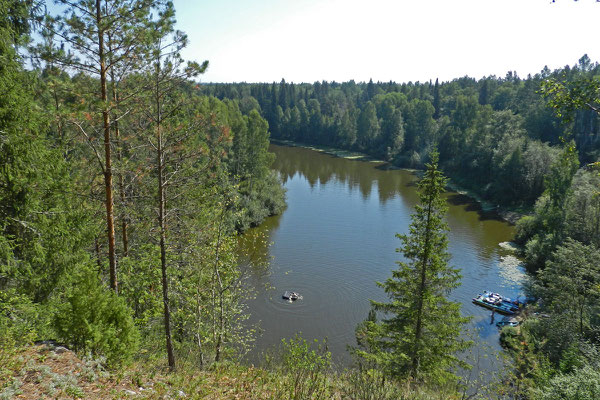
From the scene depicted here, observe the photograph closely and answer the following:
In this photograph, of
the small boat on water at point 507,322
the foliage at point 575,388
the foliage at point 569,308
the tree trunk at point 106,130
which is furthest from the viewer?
the small boat on water at point 507,322

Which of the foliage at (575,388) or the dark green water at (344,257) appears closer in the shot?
the foliage at (575,388)

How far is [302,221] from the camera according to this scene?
43250 mm

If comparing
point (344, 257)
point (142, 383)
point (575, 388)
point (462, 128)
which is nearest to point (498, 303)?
point (344, 257)

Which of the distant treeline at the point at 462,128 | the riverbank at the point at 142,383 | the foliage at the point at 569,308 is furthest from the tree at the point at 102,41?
the distant treeline at the point at 462,128

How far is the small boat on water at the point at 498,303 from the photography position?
2609 centimetres

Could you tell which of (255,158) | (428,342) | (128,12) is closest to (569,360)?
(428,342)

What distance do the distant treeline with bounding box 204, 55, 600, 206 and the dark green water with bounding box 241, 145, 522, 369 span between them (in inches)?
314

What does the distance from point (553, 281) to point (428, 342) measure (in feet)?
34.8

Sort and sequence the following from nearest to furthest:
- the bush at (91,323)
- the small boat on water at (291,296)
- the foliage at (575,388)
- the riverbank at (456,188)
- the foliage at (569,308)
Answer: the foliage at (575,388)
the bush at (91,323)
the foliage at (569,308)
the small boat on water at (291,296)
the riverbank at (456,188)

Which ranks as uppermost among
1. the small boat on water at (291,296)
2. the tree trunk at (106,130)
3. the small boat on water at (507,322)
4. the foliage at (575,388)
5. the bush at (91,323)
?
the tree trunk at (106,130)

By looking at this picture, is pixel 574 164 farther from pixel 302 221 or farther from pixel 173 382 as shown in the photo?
pixel 173 382

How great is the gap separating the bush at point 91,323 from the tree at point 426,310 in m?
9.67

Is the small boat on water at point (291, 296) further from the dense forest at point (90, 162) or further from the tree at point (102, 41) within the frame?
the tree at point (102, 41)

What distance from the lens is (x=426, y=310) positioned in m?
15.5
